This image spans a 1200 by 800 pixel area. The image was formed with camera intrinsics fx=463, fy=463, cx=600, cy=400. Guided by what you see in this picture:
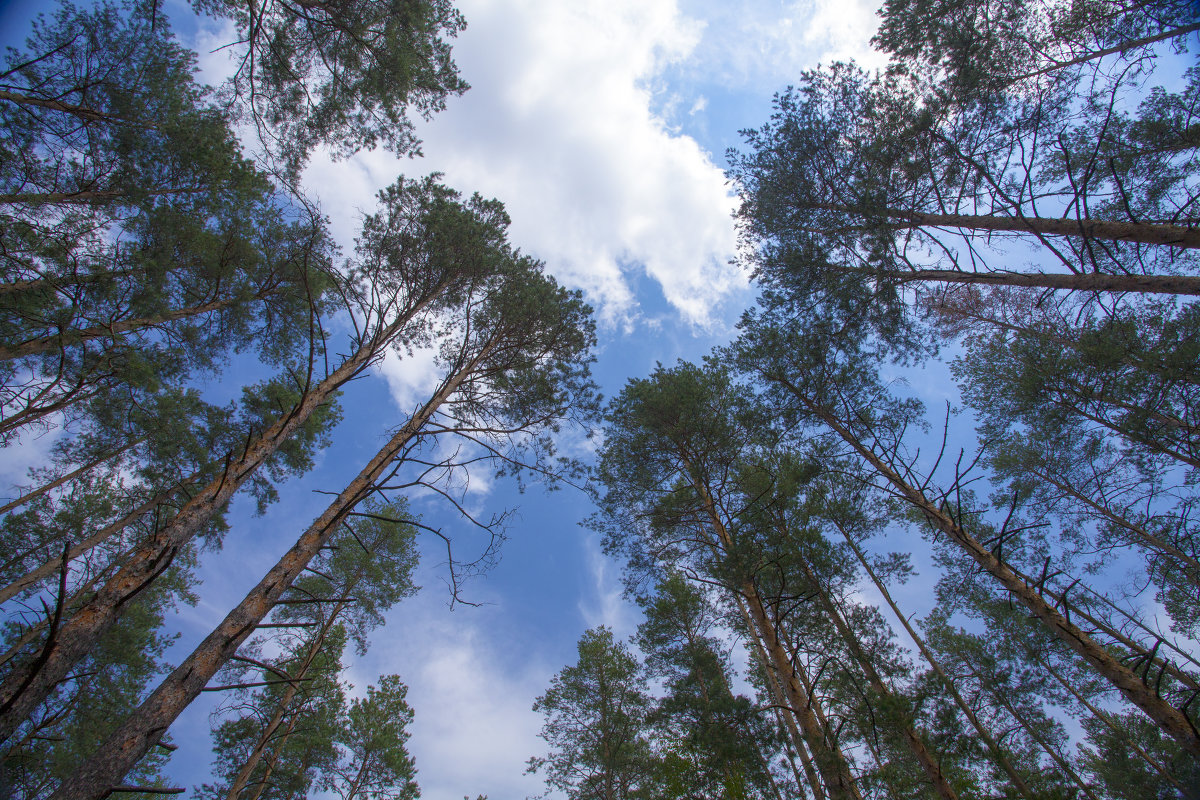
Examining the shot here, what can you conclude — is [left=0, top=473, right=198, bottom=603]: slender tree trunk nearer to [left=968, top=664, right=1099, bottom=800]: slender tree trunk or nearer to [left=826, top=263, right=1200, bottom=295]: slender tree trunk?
[left=826, top=263, right=1200, bottom=295]: slender tree trunk


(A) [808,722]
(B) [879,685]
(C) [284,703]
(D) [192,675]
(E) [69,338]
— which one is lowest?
(D) [192,675]

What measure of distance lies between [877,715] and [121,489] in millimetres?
14111

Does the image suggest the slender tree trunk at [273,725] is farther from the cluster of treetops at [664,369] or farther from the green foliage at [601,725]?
the green foliage at [601,725]

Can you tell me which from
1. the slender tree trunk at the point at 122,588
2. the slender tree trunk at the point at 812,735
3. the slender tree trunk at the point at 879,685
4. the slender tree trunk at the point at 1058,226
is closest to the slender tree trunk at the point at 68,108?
the slender tree trunk at the point at 122,588

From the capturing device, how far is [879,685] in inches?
313

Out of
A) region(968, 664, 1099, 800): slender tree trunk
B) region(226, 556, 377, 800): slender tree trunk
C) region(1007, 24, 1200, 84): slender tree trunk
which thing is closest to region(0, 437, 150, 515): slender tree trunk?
region(226, 556, 377, 800): slender tree trunk

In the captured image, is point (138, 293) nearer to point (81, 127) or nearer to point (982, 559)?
point (81, 127)

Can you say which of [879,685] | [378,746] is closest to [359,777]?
[378,746]

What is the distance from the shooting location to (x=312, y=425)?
Answer: 11.5 metres

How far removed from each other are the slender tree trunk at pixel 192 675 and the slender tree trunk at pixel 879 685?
5996mm

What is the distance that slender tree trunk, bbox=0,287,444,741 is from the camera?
8.84 ft

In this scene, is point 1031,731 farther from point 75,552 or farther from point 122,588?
point 75,552

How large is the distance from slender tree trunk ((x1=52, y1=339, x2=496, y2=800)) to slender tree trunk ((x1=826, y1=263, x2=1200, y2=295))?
7224 mm

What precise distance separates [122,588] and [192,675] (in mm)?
1064
